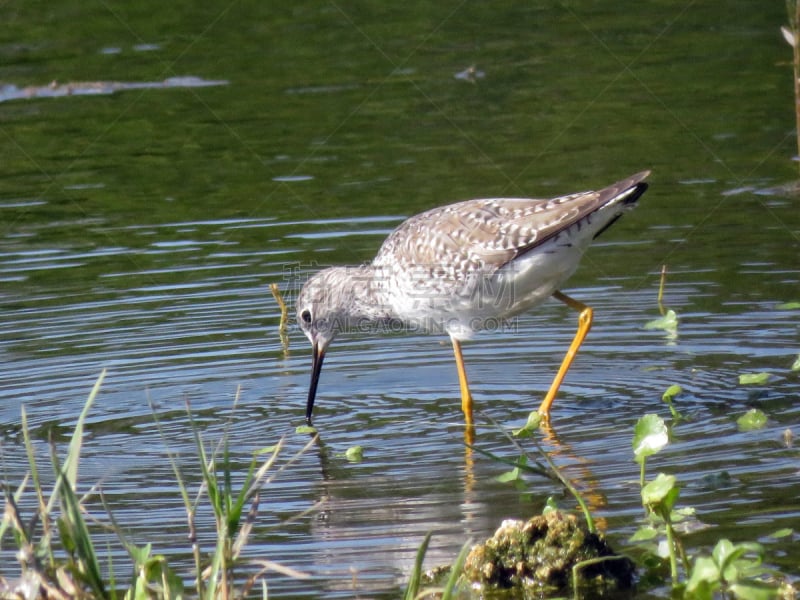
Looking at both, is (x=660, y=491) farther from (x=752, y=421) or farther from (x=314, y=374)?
(x=314, y=374)

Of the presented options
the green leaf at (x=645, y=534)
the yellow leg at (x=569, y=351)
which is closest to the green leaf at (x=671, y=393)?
the yellow leg at (x=569, y=351)

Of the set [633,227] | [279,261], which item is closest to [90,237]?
[279,261]

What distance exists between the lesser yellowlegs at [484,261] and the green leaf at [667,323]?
20.5 inches

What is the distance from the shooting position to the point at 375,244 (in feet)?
35.3

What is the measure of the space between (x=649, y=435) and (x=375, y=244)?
5.63 metres

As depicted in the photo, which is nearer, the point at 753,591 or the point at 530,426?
the point at 753,591

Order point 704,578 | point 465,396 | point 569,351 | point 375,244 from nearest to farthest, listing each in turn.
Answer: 1. point 704,578
2. point 465,396
3. point 569,351
4. point 375,244

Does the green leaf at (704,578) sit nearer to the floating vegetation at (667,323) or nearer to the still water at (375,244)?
the still water at (375,244)

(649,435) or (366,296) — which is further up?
(366,296)

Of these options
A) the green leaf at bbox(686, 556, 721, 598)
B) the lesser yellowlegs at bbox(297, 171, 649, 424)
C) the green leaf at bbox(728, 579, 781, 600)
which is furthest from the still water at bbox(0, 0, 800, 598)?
the green leaf at bbox(686, 556, 721, 598)

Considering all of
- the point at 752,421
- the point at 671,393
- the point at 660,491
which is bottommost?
the point at 660,491

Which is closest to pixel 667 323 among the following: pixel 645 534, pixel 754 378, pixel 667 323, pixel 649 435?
pixel 667 323

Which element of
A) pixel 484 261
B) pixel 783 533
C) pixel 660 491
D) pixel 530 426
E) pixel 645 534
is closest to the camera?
pixel 660 491

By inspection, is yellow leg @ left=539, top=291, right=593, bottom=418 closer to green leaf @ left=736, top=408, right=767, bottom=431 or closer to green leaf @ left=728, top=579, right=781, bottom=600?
green leaf @ left=736, top=408, right=767, bottom=431
